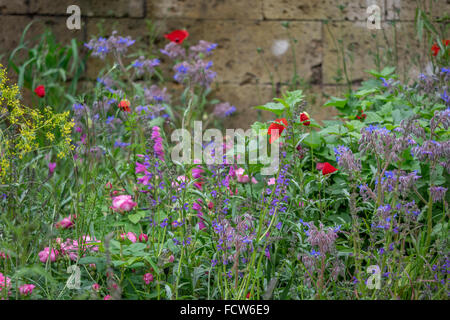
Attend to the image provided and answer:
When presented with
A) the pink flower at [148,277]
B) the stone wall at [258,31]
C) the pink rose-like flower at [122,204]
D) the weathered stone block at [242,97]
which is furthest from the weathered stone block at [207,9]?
the pink flower at [148,277]

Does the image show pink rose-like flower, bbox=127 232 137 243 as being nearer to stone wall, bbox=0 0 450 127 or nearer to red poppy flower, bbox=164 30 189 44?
red poppy flower, bbox=164 30 189 44

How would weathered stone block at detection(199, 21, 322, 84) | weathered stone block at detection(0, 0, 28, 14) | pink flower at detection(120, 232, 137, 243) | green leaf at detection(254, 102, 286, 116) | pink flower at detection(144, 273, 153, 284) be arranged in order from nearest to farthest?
pink flower at detection(144, 273, 153, 284)
pink flower at detection(120, 232, 137, 243)
green leaf at detection(254, 102, 286, 116)
weathered stone block at detection(0, 0, 28, 14)
weathered stone block at detection(199, 21, 322, 84)

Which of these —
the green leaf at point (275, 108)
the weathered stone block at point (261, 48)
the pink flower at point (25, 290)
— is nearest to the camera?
the pink flower at point (25, 290)

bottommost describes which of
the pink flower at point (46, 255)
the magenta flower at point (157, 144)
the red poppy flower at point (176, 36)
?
the pink flower at point (46, 255)

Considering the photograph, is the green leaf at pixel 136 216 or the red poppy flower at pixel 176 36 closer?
the green leaf at pixel 136 216

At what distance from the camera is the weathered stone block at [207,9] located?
397cm

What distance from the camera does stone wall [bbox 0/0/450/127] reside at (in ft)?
13.0

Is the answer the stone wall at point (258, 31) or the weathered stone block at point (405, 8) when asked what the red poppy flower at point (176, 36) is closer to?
the stone wall at point (258, 31)

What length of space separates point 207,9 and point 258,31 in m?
0.45

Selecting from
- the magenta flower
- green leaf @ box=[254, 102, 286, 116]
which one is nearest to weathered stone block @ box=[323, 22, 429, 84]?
green leaf @ box=[254, 102, 286, 116]

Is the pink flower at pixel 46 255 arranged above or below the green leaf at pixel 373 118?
below

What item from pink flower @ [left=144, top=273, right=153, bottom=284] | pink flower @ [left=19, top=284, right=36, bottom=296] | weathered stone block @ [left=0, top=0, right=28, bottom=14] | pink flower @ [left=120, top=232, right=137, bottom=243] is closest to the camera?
pink flower @ [left=19, top=284, right=36, bottom=296]

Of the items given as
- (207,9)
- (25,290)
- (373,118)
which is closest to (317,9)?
(207,9)
